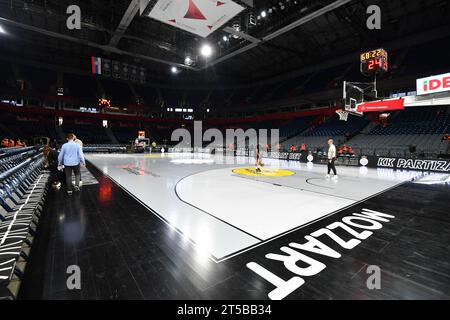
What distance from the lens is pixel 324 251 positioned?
290cm

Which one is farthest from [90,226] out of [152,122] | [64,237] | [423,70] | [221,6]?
[152,122]

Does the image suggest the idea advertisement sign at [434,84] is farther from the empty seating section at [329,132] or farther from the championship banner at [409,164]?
the empty seating section at [329,132]

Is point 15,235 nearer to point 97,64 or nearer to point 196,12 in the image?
point 196,12

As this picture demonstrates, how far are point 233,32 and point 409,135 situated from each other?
16.0 m

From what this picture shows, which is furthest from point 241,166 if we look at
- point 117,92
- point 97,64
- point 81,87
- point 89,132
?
point 81,87

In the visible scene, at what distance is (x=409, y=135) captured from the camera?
17.3 meters

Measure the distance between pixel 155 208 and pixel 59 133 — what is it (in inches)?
1257

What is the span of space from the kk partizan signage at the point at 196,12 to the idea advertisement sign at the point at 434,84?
907 cm

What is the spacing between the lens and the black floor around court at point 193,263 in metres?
2.11

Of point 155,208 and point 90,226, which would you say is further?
point 155,208

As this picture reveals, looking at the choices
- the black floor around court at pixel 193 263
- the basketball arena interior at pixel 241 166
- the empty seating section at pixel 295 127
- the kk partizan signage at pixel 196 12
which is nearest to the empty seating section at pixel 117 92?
the basketball arena interior at pixel 241 166

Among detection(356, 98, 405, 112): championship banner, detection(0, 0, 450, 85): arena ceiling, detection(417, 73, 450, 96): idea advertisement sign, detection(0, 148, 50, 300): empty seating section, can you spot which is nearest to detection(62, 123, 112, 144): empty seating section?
detection(0, 0, 450, 85): arena ceiling

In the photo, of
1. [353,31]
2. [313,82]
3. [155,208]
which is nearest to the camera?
[155,208]
